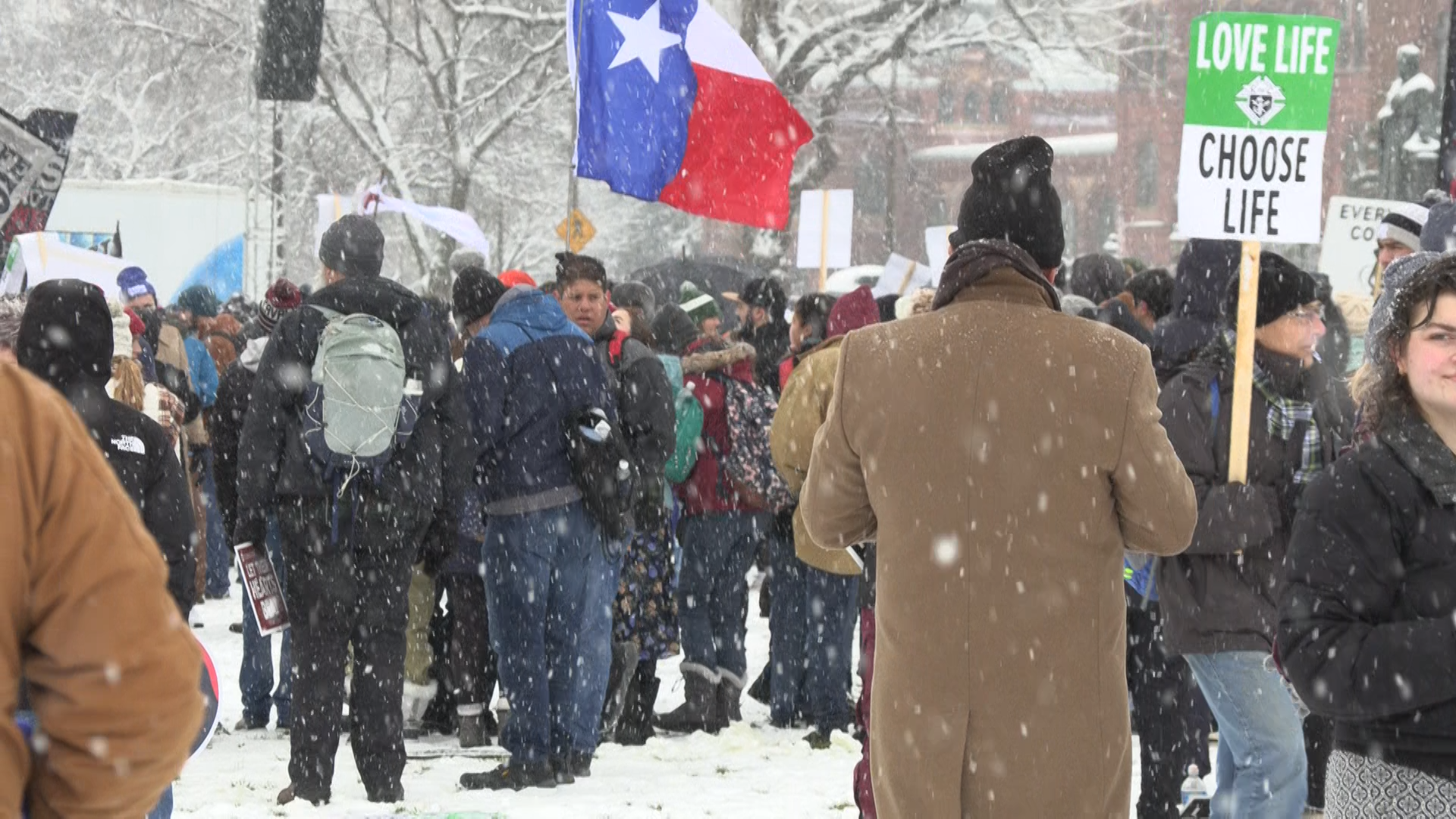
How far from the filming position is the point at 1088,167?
77375mm

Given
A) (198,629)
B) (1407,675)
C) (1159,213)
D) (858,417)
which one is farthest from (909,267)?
(1159,213)

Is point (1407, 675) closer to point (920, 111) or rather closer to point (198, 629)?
point (198, 629)

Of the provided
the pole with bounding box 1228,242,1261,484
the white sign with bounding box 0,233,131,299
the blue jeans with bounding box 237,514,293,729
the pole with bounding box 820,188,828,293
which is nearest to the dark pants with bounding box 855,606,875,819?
the pole with bounding box 1228,242,1261,484

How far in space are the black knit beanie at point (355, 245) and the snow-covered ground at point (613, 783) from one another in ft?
5.05

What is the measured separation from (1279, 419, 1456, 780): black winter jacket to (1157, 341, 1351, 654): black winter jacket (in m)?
2.18

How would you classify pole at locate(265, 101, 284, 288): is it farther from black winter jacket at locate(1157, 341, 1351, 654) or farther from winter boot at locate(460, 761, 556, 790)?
black winter jacket at locate(1157, 341, 1351, 654)

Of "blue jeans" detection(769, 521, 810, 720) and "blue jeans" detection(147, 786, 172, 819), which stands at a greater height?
"blue jeans" detection(147, 786, 172, 819)

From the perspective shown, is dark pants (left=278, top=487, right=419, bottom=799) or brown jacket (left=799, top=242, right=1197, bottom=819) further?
dark pants (left=278, top=487, right=419, bottom=799)

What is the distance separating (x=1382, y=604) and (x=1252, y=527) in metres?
2.35

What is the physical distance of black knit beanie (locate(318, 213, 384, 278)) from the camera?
23.1ft

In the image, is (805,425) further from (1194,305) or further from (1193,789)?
(1193,789)

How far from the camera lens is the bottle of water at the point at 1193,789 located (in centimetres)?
717

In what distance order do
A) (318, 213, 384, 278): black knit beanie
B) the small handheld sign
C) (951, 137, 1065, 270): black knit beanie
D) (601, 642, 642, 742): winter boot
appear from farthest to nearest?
(601, 642, 642, 742): winter boot
(318, 213, 384, 278): black knit beanie
the small handheld sign
(951, 137, 1065, 270): black knit beanie

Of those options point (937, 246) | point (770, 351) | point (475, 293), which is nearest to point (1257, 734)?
point (475, 293)
